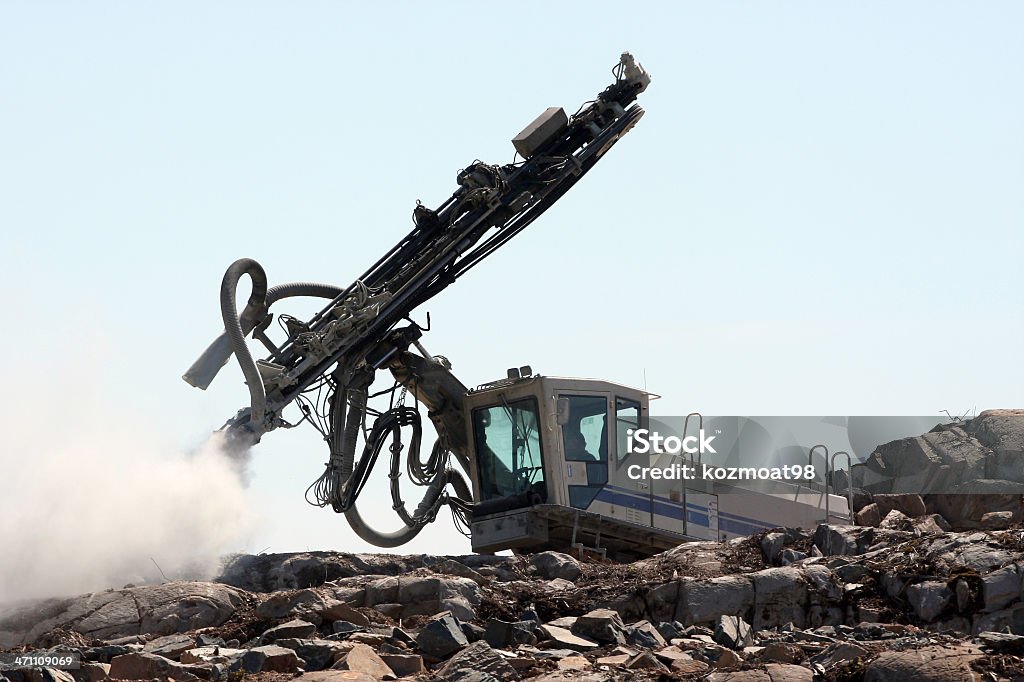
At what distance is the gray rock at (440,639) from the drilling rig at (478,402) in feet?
24.9

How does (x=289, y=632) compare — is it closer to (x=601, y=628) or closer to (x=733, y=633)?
(x=601, y=628)

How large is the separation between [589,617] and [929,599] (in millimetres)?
3228

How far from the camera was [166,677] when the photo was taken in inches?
590

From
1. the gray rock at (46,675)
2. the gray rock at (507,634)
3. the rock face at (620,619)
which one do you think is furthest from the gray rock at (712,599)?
the gray rock at (46,675)

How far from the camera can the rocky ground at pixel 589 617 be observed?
13.6 m

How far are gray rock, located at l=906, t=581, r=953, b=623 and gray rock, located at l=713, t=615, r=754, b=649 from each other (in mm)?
1566

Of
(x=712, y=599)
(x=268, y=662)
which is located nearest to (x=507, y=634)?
(x=268, y=662)

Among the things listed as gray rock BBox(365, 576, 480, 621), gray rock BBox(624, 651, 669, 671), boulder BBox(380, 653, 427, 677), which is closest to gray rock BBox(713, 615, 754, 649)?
gray rock BBox(624, 651, 669, 671)

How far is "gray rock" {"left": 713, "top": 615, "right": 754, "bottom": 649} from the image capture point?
49.7 ft

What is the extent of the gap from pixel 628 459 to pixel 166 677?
984 cm

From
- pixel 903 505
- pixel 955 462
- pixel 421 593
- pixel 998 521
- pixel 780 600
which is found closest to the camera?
pixel 780 600

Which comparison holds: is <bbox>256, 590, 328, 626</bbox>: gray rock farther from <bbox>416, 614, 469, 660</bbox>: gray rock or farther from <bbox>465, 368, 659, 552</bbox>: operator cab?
<bbox>465, 368, 659, 552</bbox>: operator cab

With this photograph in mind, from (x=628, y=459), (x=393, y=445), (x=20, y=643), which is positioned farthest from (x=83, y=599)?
(x=628, y=459)

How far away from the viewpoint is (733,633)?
1535cm
